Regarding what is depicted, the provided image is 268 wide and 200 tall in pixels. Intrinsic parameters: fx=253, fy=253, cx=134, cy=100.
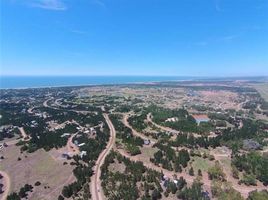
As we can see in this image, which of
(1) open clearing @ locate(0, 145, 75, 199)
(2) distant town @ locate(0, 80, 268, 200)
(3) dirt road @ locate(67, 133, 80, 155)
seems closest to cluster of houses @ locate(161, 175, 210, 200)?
(2) distant town @ locate(0, 80, 268, 200)

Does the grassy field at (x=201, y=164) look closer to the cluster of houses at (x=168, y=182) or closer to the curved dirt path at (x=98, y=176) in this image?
the cluster of houses at (x=168, y=182)

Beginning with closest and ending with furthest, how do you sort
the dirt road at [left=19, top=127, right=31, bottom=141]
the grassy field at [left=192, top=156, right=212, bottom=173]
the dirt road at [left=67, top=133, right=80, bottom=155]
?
the grassy field at [left=192, top=156, right=212, bottom=173] < the dirt road at [left=67, top=133, right=80, bottom=155] < the dirt road at [left=19, top=127, right=31, bottom=141]

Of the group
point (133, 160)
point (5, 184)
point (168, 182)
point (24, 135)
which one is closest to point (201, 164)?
point (168, 182)

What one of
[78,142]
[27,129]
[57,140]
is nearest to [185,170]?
[78,142]

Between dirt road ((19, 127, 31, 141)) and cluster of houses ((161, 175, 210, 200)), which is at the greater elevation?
cluster of houses ((161, 175, 210, 200))

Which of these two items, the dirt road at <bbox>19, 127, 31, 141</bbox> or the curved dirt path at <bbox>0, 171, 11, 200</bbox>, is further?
the dirt road at <bbox>19, 127, 31, 141</bbox>

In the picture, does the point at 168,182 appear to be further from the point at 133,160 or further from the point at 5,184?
the point at 5,184

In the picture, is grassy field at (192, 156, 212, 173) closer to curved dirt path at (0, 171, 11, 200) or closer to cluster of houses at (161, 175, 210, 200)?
cluster of houses at (161, 175, 210, 200)

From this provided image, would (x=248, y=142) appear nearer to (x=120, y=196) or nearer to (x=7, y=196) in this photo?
(x=120, y=196)

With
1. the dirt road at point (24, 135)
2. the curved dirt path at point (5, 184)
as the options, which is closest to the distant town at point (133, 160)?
the curved dirt path at point (5, 184)
